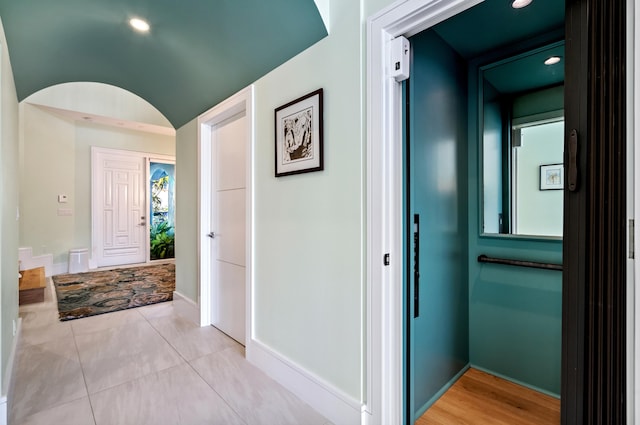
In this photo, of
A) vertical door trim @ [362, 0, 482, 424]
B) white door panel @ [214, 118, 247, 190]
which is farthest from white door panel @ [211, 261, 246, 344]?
vertical door trim @ [362, 0, 482, 424]

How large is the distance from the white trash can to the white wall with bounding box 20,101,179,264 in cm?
20

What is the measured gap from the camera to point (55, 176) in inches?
213

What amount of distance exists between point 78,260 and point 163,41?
→ 16.4ft

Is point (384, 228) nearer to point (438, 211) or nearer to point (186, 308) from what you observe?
point (438, 211)

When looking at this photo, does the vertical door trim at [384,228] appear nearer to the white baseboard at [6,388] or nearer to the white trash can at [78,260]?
the white baseboard at [6,388]

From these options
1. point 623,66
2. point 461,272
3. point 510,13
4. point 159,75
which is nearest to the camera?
point 623,66

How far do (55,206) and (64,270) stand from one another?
115 cm

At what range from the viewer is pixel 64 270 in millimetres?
5480

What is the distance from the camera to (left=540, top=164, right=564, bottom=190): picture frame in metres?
1.90

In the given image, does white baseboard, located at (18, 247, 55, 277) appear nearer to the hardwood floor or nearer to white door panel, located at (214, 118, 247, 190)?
white door panel, located at (214, 118, 247, 190)

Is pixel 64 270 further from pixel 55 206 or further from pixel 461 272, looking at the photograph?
pixel 461 272

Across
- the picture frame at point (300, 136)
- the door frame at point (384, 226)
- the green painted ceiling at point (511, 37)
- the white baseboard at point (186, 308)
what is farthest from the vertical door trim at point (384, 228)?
the white baseboard at point (186, 308)

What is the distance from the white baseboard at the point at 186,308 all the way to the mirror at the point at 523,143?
2.74m

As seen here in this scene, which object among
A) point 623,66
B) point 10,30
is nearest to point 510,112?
point 623,66
